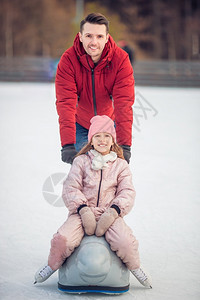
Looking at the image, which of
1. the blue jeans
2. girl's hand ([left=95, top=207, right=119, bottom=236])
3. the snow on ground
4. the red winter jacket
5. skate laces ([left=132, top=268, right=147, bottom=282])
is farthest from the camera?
the blue jeans

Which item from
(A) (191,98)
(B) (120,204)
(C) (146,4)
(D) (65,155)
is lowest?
(A) (191,98)

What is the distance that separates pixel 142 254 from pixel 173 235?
1.51 feet

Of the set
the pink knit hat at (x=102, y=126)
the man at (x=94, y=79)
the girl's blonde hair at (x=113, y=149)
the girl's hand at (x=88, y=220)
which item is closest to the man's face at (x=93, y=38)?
the man at (x=94, y=79)

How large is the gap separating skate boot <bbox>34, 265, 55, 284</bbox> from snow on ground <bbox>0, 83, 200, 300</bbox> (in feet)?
0.15

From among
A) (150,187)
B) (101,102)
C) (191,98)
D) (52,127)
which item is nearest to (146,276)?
(101,102)

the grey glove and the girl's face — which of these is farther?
the grey glove

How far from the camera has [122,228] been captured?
2.45 metres

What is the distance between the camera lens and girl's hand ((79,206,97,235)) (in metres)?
2.42

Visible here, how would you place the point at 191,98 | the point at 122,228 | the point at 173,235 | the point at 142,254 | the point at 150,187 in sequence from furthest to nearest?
the point at 191,98, the point at 150,187, the point at 173,235, the point at 142,254, the point at 122,228

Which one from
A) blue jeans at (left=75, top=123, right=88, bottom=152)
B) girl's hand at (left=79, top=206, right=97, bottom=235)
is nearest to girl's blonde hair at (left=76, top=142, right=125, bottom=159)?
girl's hand at (left=79, top=206, right=97, bottom=235)

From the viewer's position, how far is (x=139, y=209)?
4246mm

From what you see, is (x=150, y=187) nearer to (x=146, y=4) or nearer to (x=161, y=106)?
(x=161, y=106)

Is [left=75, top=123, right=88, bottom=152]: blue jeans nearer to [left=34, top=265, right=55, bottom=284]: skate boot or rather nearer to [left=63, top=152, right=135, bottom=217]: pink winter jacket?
[left=63, top=152, right=135, bottom=217]: pink winter jacket

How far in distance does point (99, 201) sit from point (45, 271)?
433mm
